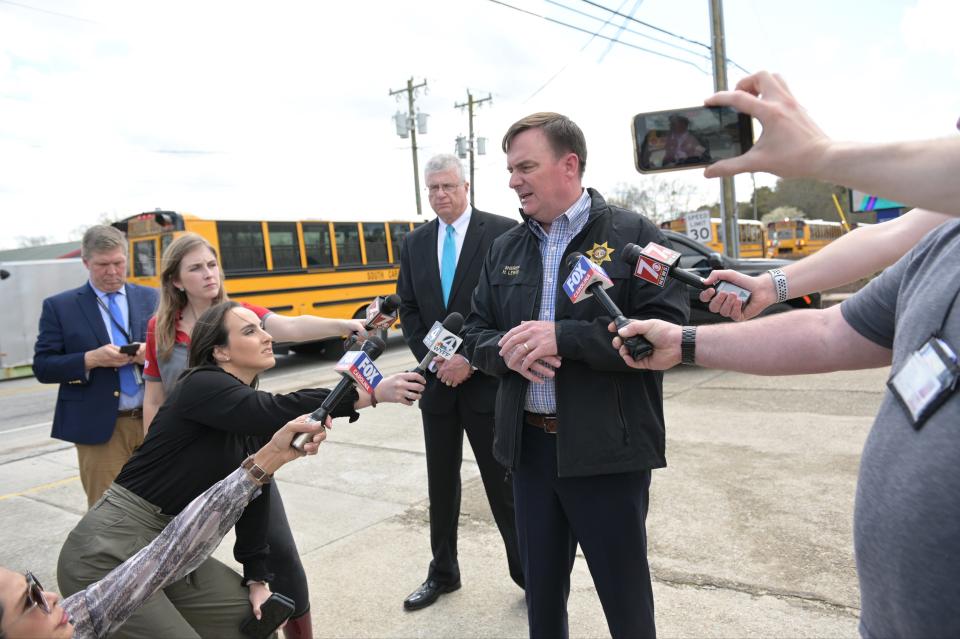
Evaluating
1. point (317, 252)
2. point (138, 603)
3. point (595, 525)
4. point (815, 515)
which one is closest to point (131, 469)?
point (138, 603)

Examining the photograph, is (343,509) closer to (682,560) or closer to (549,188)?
(682,560)

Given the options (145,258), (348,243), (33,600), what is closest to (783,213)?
(348,243)

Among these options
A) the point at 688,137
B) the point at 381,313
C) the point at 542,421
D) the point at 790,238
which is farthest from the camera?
the point at 790,238

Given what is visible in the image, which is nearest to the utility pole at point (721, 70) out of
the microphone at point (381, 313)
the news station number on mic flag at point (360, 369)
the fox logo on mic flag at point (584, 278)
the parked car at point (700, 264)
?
the parked car at point (700, 264)

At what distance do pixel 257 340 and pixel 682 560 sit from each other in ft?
8.08

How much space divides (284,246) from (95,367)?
10041mm

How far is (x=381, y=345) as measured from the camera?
2215mm

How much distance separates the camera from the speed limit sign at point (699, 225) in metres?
12.6

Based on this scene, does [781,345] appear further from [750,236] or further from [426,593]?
[750,236]

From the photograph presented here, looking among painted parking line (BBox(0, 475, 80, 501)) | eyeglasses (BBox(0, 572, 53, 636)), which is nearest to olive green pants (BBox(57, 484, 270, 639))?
eyeglasses (BBox(0, 572, 53, 636))

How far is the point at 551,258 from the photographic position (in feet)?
Answer: 7.97

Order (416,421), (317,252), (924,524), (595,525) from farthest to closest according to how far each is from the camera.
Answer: (317,252) → (416,421) → (595,525) → (924,524)

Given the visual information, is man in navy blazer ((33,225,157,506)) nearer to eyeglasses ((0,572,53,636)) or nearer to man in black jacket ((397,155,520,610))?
man in black jacket ((397,155,520,610))

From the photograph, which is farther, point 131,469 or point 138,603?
point 131,469
